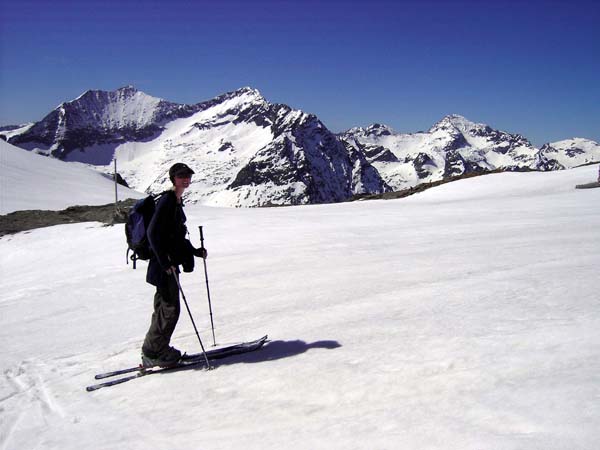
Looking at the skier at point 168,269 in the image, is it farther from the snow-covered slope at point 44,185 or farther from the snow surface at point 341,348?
the snow-covered slope at point 44,185

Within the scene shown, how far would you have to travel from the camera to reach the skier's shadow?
6621 mm

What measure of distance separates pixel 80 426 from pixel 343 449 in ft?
10.2

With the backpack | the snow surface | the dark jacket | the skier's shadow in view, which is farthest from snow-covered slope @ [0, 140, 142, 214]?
the skier's shadow

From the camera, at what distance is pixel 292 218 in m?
20.8

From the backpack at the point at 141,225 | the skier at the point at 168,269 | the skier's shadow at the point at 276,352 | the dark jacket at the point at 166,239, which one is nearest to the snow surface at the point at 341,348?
the skier's shadow at the point at 276,352

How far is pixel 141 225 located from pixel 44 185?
3720 cm

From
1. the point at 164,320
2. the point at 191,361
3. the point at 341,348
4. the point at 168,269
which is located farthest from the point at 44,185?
the point at 341,348

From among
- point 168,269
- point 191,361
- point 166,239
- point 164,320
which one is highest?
point 166,239

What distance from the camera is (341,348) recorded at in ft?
21.4

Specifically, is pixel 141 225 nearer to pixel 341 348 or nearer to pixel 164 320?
pixel 164 320

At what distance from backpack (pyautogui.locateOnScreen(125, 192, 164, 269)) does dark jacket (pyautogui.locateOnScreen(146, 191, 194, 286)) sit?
0.11 meters

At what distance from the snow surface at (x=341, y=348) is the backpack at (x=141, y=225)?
5.91 ft

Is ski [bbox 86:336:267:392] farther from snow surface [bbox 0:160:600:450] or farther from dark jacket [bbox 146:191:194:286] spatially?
dark jacket [bbox 146:191:194:286]

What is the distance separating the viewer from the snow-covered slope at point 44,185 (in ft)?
107
